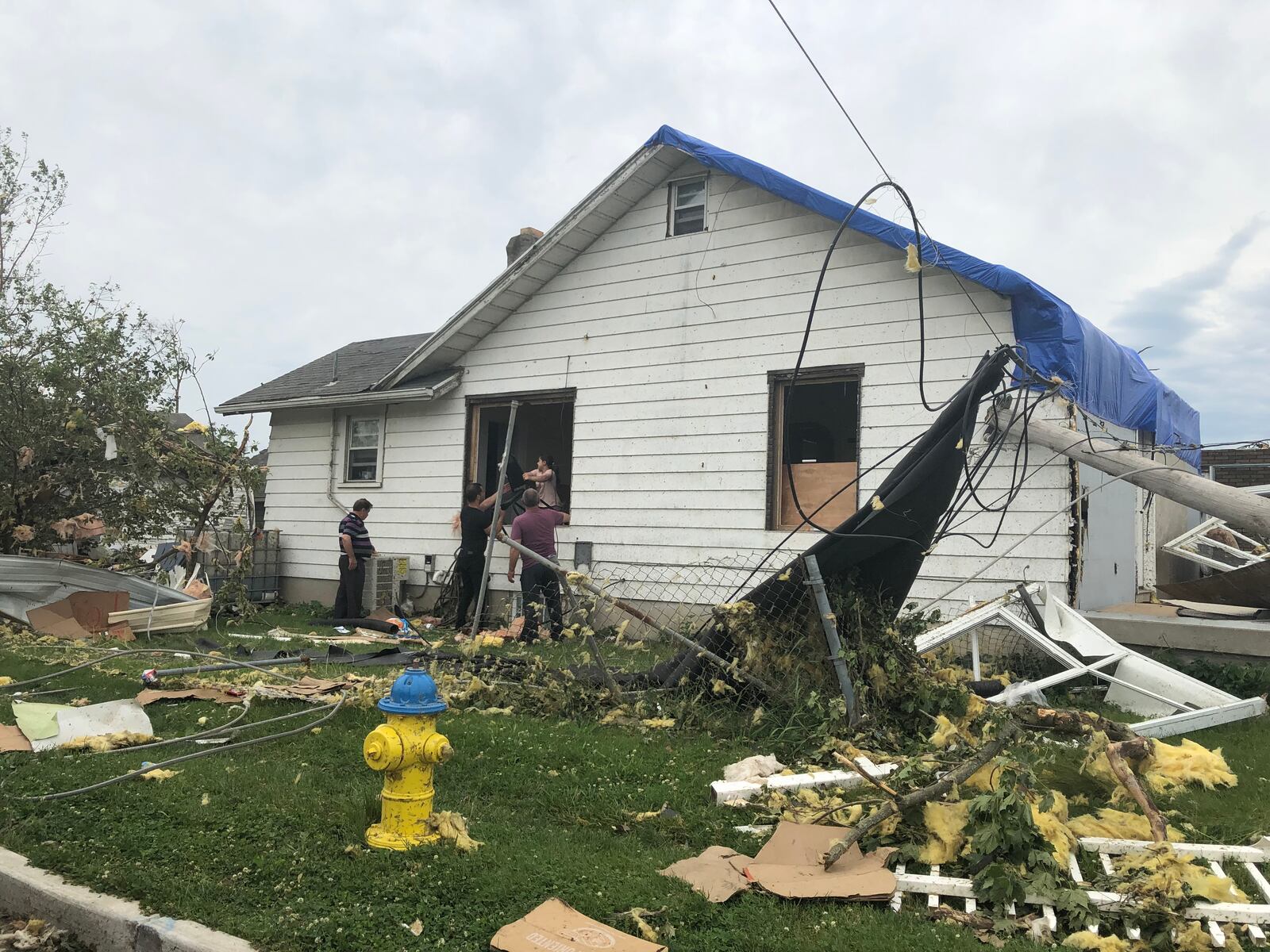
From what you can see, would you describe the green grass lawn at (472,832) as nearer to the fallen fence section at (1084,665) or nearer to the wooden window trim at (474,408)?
the fallen fence section at (1084,665)

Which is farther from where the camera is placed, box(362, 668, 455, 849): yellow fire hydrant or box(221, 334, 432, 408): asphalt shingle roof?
box(221, 334, 432, 408): asphalt shingle roof

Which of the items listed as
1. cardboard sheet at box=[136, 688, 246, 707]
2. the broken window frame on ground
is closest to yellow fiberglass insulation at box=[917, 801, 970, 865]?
cardboard sheet at box=[136, 688, 246, 707]

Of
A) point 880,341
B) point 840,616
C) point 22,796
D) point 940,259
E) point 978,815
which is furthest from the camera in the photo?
point 880,341

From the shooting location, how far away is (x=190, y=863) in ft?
11.4

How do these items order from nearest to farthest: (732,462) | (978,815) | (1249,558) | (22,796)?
(978,815) → (22,796) → (732,462) → (1249,558)

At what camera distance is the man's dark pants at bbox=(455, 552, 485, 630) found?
10906mm

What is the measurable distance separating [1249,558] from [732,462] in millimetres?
7598

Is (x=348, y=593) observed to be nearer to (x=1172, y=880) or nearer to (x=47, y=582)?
(x=47, y=582)

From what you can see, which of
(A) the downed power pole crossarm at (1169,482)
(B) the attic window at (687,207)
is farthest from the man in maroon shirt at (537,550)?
(A) the downed power pole crossarm at (1169,482)

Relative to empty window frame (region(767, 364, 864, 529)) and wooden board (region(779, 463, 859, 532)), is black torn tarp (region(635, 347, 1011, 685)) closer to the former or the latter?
empty window frame (region(767, 364, 864, 529))

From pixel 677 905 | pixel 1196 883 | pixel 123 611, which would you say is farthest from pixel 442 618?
pixel 1196 883

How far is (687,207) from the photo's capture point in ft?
34.5

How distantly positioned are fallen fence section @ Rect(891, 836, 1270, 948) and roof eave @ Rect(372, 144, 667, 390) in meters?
8.67

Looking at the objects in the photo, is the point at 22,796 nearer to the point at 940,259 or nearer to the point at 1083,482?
the point at 940,259
